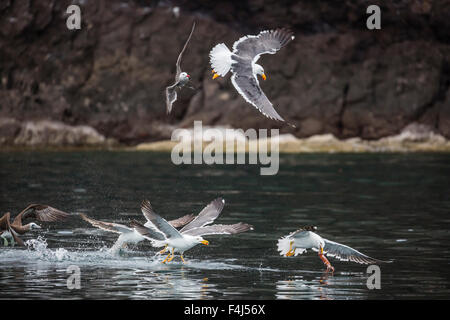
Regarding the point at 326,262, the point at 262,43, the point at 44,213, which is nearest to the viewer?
the point at 326,262

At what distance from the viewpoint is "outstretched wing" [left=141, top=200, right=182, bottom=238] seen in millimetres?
13078

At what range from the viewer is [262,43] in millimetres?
16312

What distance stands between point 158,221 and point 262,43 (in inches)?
180

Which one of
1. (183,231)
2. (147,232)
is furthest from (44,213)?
(183,231)

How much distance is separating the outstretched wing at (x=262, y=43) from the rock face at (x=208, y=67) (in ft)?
95.2

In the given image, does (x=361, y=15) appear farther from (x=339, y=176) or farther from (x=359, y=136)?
(x=339, y=176)

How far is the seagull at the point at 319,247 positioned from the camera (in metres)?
13.7

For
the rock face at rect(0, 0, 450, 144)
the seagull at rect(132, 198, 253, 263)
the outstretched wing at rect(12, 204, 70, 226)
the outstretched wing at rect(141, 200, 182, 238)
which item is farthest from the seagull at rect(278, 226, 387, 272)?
the rock face at rect(0, 0, 450, 144)

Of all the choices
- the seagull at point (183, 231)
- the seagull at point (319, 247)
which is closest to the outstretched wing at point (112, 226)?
the seagull at point (183, 231)

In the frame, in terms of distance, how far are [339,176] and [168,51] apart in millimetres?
19373

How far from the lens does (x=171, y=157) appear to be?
39.3 metres

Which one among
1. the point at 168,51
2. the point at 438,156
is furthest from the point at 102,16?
the point at 438,156

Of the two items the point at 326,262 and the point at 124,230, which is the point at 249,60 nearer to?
the point at 124,230

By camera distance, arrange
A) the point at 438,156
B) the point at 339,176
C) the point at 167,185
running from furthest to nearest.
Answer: the point at 438,156 → the point at 339,176 → the point at 167,185
